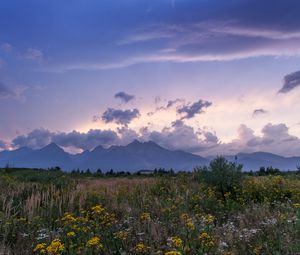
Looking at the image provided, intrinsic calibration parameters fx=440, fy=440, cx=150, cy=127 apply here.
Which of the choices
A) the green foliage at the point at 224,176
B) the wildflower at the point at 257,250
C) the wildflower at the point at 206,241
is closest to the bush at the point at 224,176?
the green foliage at the point at 224,176

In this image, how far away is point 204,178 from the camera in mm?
18219

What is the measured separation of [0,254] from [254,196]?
10.3 metres

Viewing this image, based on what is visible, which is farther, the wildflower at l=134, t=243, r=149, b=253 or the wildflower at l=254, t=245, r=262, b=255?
the wildflower at l=254, t=245, r=262, b=255

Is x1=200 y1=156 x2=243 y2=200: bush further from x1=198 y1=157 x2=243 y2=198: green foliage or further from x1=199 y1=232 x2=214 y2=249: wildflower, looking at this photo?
x1=199 y1=232 x2=214 y2=249: wildflower

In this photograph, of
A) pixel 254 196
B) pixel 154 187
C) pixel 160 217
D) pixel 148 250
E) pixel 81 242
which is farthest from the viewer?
pixel 154 187

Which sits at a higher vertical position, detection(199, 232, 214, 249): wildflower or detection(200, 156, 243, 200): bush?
detection(200, 156, 243, 200): bush

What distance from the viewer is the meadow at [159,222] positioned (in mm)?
7515

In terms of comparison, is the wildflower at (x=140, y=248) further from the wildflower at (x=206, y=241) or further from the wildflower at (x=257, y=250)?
the wildflower at (x=257, y=250)

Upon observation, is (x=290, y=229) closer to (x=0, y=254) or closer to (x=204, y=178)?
(x=0, y=254)

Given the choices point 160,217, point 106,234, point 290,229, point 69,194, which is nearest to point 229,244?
point 290,229

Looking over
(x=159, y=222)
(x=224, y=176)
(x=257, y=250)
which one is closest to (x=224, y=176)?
(x=224, y=176)

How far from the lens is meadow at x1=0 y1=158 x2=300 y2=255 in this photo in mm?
7515

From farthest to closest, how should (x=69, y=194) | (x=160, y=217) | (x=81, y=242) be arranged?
(x=69, y=194) → (x=160, y=217) → (x=81, y=242)

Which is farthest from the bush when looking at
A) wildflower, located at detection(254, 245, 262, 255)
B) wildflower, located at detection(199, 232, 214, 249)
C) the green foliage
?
wildflower, located at detection(199, 232, 214, 249)
